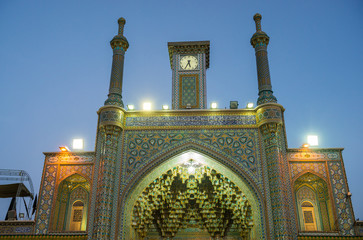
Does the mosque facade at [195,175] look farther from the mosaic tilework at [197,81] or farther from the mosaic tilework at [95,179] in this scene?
the mosaic tilework at [197,81]

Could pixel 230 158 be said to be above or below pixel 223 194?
above

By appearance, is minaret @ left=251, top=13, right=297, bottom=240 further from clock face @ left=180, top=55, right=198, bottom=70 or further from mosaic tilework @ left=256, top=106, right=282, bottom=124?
clock face @ left=180, top=55, right=198, bottom=70

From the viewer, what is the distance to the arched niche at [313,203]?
991 centimetres

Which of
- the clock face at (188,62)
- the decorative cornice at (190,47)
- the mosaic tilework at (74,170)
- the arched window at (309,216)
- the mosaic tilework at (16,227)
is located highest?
the decorative cornice at (190,47)

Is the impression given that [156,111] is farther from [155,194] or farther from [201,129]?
[155,194]

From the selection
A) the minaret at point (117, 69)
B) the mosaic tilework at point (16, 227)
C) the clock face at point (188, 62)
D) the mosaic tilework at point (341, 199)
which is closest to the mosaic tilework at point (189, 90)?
the clock face at point (188, 62)

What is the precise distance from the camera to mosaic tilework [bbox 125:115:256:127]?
410 inches

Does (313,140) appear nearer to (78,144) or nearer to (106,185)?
(106,185)

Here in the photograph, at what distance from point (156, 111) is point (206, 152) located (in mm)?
2031

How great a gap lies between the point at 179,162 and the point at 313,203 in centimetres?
413

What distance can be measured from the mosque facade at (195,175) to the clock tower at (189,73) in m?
1.64

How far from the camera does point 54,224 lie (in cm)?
971

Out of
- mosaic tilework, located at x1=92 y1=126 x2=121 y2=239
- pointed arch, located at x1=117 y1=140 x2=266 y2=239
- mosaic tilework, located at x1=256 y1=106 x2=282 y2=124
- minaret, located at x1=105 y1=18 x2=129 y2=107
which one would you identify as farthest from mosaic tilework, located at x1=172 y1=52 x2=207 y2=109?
mosaic tilework, located at x1=92 y1=126 x2=121 y2=239

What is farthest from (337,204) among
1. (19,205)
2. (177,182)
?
(19,205)
